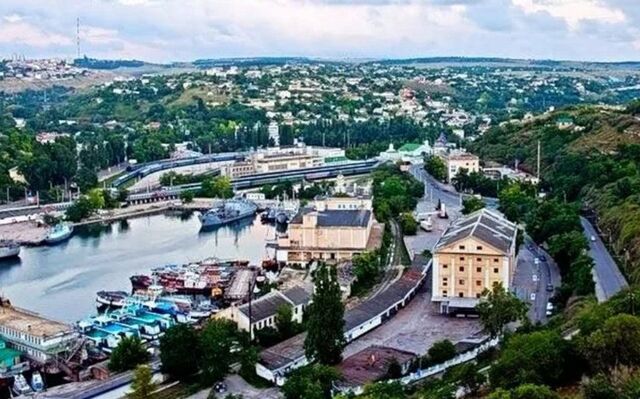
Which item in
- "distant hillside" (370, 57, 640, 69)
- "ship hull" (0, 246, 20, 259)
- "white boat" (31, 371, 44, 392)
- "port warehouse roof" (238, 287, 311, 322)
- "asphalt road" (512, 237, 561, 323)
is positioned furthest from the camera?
"distant hillside" (370, 57, 640, 69)

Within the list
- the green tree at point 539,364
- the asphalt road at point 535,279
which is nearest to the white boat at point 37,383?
the green tree at point 539,364

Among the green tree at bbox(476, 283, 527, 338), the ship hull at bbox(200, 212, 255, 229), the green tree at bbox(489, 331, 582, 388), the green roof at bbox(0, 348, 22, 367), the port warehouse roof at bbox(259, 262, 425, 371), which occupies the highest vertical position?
the green tree at bbox(489, 331, 582, 388)

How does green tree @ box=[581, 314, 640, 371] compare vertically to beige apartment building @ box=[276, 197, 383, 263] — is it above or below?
above

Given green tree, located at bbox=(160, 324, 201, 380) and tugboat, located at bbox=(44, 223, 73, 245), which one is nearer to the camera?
green tree, located at bbox=(160, 324, 201, 380)

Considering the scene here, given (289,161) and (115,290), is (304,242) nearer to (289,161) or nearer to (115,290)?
(115,290)

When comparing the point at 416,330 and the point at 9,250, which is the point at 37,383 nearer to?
the point at 416,330

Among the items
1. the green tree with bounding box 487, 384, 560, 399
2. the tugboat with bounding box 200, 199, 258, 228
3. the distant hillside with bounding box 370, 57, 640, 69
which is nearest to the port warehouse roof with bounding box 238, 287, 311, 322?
the green tree with bounding box 487, 384, 560, 399

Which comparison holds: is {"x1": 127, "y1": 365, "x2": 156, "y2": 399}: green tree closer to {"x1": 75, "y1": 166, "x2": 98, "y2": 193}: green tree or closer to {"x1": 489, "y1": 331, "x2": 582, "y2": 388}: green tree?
{"x1": 489, "y1": 331, "x2": 582, "y2": 388}: green tree

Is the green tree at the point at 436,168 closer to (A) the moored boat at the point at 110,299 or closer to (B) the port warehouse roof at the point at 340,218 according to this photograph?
(B) the port warehouse roof at the point at 340,218
